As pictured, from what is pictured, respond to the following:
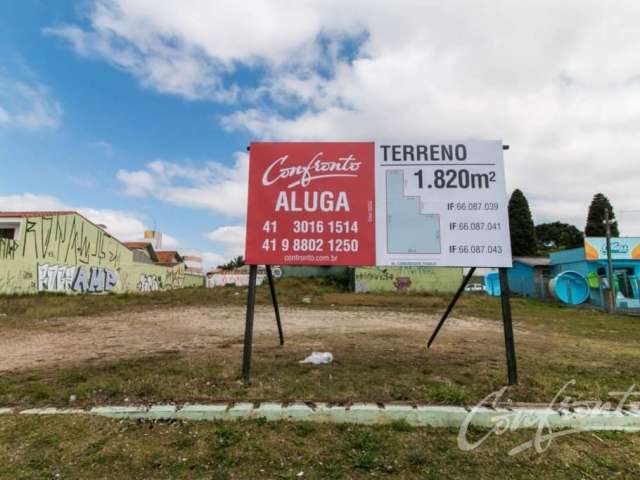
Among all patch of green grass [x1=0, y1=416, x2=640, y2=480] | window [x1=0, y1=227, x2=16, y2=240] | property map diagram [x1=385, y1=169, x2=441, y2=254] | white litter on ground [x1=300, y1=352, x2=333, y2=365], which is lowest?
patch of green grass [x1=0, y1=416, x2=640, y2=480]

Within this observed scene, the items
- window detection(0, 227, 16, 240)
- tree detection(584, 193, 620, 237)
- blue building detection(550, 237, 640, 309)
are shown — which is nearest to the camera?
window detection(0, 227, 16, 240)

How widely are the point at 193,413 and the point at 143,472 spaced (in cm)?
77

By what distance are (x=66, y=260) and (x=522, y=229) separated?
46.5m

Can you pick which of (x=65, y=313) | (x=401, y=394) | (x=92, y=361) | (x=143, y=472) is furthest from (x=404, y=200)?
(x=65, y=313)

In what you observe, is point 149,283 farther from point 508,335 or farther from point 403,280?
point 508,335

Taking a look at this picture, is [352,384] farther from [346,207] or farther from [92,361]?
[92,361]

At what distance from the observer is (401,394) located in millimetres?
3729

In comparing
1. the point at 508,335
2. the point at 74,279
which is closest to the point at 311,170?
the point at 508,335

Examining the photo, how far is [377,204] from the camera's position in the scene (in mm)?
4586

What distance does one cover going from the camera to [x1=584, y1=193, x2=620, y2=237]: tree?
43.1 m

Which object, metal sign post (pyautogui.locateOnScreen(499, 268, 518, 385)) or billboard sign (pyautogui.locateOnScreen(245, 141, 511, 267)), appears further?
billboard sign (pyautogui.locateOnScreen(245, 141, 511, 267))

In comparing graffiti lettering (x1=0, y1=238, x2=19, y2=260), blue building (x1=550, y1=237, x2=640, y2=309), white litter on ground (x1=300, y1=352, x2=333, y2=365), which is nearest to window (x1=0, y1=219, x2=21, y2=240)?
graffiti lettering (x1=0, y1=238, x2=19, y2=260)

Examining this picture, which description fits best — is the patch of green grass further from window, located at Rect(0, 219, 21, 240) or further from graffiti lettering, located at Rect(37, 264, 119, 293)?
window, located at Rect(0, 219, 21, 240)

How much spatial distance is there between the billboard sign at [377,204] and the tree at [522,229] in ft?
146
